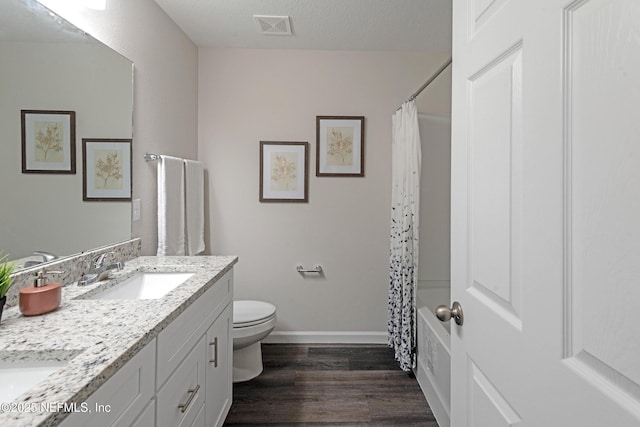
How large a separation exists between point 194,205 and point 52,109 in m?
1.18

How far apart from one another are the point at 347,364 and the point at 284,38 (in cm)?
249

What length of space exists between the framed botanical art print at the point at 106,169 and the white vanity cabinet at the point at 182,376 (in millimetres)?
704

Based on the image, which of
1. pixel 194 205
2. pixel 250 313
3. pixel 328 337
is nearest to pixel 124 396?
pixel 250 313

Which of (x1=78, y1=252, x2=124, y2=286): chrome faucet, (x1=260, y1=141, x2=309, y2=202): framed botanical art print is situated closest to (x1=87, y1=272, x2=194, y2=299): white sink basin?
(x1=78, y1=252, x2=124, y2=286): chrome faucet

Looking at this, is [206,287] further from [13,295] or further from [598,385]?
[598,385]

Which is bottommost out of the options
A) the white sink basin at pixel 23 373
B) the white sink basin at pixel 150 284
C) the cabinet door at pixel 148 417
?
the cabinet door at pixel 148 417

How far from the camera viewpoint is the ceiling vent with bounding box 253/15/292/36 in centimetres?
219

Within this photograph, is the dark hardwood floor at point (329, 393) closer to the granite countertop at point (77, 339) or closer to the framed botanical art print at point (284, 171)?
the granite countertop at point (77, 339)

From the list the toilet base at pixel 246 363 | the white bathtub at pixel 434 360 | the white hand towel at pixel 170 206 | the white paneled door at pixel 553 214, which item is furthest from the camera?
the toilet base at pixel 246 363

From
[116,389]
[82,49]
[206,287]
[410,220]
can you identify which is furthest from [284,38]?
[116,389]

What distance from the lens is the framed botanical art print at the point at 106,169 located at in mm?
1478

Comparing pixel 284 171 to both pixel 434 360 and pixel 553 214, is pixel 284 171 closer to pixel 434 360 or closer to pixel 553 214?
pixel 434 360

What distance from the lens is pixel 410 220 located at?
2193 mm

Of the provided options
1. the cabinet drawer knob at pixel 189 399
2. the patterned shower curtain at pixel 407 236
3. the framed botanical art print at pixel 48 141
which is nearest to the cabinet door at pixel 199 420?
the cabinet drawer knob at pixel 189 399
